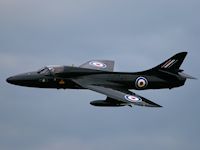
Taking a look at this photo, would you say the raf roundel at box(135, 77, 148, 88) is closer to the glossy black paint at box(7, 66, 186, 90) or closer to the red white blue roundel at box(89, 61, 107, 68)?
Result: the glossy black paint at box(7, 66, 186, 90)

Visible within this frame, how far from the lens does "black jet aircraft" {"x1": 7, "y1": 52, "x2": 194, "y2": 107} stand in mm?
69312

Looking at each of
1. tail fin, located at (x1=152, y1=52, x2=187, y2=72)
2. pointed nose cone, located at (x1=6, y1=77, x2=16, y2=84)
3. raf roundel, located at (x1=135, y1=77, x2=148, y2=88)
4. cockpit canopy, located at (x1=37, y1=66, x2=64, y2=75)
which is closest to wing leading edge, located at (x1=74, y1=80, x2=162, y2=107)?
cockpit canopy, located at (x1=37, y1=66, x2=64, y2=75)

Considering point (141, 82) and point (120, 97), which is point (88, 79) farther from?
point (120, 97)

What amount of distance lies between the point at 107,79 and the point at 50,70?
223 inches

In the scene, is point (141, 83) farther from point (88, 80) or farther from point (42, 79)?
point (42, 79)

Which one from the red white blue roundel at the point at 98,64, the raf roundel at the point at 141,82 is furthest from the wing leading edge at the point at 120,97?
the red white blue roundel at the point at 98,64

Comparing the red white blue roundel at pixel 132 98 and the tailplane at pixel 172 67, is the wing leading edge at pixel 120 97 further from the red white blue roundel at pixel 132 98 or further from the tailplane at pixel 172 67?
the tailplane at pixel 172 67

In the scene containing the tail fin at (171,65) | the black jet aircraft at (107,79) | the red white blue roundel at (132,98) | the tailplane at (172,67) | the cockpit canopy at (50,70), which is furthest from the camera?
the tail fin at (171,65)

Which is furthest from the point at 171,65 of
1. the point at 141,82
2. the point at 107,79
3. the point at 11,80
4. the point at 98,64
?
the point at 11,80

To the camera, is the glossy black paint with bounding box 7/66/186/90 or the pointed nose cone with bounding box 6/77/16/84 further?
the pointed nose cone with bounding box 6/77/16/84

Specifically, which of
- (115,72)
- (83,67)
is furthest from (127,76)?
(83,67)

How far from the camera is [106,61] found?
79375mm

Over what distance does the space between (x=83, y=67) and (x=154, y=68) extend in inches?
318

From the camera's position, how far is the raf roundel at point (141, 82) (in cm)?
7194
